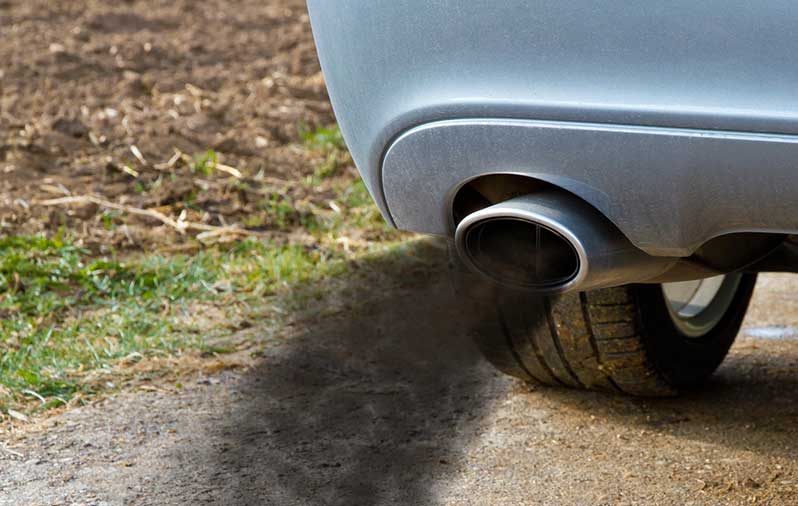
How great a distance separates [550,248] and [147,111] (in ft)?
10.6

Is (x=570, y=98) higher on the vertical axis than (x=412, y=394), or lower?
higher

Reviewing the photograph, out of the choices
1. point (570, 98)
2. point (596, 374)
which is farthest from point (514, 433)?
point (570, 98)

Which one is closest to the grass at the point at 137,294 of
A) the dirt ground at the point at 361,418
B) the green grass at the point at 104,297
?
the green grass at the point at 104,297

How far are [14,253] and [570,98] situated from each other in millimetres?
2290

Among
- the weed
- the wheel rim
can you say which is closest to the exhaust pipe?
the wheel rim

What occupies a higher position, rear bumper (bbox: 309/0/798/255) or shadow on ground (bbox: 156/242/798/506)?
rear bumper (bbox: 309/0/798/255)

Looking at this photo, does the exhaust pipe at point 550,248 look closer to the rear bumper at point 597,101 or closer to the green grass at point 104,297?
the rear bumper at point 597,101

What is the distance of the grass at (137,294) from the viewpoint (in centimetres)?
285

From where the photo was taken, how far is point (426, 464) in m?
2.43

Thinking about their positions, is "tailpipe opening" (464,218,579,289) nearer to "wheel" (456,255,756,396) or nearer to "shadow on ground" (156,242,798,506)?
"wheel" (456,255,756,396)

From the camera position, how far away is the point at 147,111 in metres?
4.87

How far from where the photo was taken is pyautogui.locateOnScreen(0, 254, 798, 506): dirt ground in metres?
2.28

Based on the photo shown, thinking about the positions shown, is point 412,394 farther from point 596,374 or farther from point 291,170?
point 291,170

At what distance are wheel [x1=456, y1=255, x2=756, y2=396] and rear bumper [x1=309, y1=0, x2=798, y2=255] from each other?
1.91 feet
